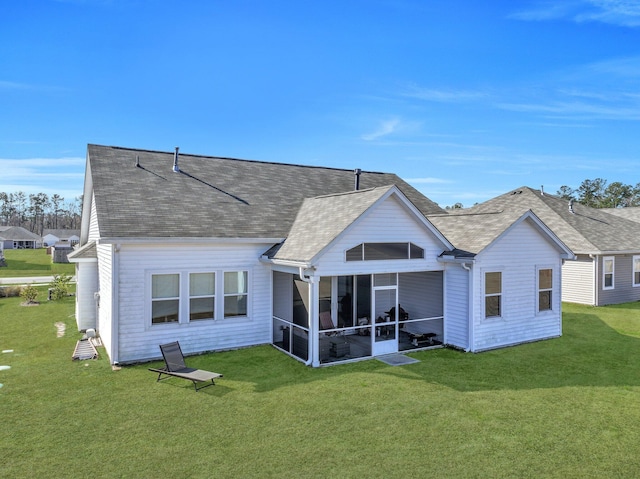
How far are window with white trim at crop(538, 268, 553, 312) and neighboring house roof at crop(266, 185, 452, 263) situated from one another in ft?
14.1

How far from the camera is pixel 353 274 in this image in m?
12.2

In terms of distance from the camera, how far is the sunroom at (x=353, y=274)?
1186 cm

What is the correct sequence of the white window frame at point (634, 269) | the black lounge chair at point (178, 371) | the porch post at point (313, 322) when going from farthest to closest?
the white window frame at point (634, 269), the porch post at point (313, 322), the black lounge chair at point (178, 371)

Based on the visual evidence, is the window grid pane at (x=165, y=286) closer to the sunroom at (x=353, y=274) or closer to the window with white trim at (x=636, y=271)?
the sunroom at (x=353, y=274)

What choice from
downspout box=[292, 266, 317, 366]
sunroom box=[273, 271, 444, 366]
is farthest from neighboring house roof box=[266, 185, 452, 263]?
sunroom box=[273, 271, 444, 366]

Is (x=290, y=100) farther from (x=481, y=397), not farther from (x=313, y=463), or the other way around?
(x=313, y=463)

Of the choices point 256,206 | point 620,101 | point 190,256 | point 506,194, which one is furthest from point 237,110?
point 620,101

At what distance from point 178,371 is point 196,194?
23.2 feet

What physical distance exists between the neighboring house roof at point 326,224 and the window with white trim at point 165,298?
3099mm

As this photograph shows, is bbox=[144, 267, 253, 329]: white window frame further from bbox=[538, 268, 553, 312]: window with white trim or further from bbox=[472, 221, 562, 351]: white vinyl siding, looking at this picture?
bbox=[538, 268, 553, 312]: window with white trim

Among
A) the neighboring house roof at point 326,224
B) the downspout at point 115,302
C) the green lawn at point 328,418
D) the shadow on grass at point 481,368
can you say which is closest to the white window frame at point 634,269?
the shadow on grass at point 481,368

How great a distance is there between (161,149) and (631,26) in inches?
810

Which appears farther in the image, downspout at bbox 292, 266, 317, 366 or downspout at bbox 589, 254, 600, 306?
downspout at bbox 589, 254, 600, 306

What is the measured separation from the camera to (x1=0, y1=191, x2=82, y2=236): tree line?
437 ft
